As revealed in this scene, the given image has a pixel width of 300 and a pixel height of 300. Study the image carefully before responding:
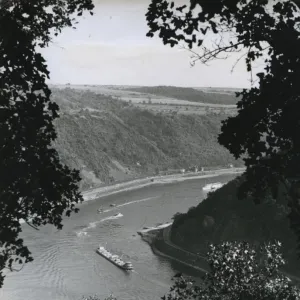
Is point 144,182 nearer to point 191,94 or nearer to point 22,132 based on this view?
point 22,132

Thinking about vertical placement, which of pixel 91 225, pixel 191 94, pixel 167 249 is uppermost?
pixel 191 94

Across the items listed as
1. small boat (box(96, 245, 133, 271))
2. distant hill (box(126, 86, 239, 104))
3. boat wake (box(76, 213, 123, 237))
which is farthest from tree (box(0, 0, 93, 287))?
distant hill (box(126, 86, 239, 104))

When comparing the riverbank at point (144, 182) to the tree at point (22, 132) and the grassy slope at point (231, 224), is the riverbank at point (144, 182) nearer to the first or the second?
the grassy slope at point (231, 224)

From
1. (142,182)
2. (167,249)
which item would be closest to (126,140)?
(142,182)

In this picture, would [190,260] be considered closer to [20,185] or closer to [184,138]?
[20,185]

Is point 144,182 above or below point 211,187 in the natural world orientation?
below

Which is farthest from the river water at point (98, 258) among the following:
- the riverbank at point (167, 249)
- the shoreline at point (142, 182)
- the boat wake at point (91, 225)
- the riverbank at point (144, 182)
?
the riverbank at point (144, 182)
